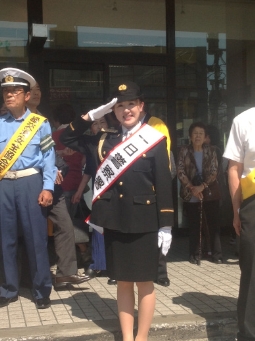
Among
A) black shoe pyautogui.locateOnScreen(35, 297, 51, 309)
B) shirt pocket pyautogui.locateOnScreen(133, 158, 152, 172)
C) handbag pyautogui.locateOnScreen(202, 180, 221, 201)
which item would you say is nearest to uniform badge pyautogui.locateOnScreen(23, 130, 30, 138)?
shirt pocket pyautogui.locateOnScreen(133, 158, 152, 172)

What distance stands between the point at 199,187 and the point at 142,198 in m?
2.94

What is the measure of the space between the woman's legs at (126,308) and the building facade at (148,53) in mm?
3722

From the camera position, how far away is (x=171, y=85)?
845cm

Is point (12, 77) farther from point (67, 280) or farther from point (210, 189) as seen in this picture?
A: point (210, 189)

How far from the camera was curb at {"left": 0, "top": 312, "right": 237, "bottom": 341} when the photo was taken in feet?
15.1

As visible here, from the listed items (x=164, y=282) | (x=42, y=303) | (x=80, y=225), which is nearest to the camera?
(x=42, y=303)

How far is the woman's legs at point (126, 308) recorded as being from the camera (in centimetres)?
441

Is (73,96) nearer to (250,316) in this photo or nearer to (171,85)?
(171,85)

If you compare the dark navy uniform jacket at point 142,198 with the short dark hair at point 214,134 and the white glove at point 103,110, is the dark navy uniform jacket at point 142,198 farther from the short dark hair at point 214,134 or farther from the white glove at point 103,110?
the short dark hair at point 214,134

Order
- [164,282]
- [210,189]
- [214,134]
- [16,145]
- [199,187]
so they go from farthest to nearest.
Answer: [214,134] < [210,189] < [199,187] < [164,282] < [16,145]

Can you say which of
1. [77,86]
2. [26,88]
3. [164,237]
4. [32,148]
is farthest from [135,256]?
[77,86]

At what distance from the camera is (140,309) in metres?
4.43

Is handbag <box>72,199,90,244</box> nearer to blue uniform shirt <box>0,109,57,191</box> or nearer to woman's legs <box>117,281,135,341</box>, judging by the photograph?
blue uniform shirt <box>0,109,57,191</box>

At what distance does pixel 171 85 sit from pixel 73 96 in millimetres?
1354
